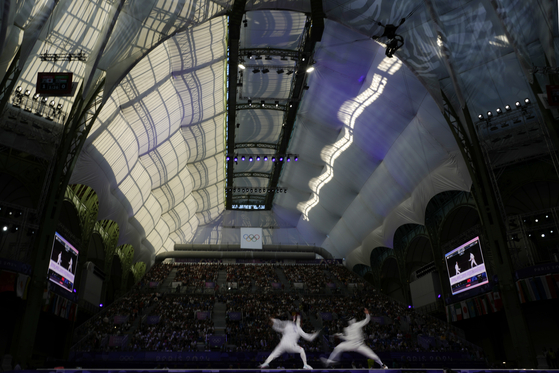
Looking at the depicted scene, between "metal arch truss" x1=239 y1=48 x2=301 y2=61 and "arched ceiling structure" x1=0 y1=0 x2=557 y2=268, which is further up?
"metal arch truss" x1=239 y1=48 x2=301 y2=61

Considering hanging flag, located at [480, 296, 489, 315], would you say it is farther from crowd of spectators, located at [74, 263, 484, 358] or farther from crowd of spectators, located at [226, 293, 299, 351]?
crowd of spectators, located at [226, 293, 299, 351]

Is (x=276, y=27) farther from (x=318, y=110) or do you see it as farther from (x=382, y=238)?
(x=382, y=238)

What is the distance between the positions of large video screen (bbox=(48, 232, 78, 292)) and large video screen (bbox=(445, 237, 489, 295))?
32.0 metres

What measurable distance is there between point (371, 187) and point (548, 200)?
1831 centimetres

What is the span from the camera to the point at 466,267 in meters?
35.6

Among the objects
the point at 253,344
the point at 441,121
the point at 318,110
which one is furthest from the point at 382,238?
the point at 253,344

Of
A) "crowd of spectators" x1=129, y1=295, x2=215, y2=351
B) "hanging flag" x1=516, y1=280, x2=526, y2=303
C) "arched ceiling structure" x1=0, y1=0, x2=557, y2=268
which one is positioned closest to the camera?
"arched ceiling structure" x1=0, y1=0, x2=557, y2=268

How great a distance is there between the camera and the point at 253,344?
30.7 metres

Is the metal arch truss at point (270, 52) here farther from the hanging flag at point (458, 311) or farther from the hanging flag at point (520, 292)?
the hanging flag at point (458, 311)

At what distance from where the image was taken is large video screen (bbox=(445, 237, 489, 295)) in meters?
33.5

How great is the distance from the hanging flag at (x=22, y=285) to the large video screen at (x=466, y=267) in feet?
101

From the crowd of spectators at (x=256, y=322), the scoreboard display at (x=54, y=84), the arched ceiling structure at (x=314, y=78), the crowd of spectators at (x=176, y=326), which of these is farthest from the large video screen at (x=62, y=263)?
the scoreboard display at (x=54, y=84)

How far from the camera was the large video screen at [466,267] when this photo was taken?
33469 mm

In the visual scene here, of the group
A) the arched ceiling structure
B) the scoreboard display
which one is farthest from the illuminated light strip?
the scoreboard display
